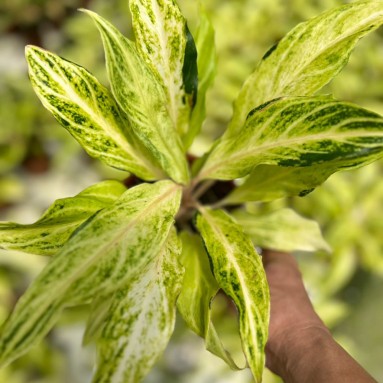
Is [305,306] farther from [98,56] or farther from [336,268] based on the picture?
[98,56]

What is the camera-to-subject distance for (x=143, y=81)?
2.03ft

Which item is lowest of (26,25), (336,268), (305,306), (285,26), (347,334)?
(347,334)

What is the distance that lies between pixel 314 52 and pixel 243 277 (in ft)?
1.02

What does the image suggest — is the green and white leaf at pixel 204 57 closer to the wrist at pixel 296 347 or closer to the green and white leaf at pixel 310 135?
the green and white leaf at pixel 310 135

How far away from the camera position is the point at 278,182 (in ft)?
2.45

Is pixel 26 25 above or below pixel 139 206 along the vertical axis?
above

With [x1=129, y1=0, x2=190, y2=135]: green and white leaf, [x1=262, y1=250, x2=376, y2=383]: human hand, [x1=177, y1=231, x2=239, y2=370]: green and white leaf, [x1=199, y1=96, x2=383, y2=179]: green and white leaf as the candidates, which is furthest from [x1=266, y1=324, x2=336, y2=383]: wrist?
[x1=129, y1=0, x2=190, y2=135]: green and white leaf

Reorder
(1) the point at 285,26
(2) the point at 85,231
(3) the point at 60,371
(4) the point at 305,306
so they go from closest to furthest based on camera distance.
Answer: (2) the point at 85,231
(4) the point at 305,306
(3) the point at 60,371
(1) the point at 285,26

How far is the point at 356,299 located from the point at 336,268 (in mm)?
270

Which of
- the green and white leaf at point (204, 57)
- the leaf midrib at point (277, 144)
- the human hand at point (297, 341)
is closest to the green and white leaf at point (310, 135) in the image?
the leaf midrib at point (277, 144)

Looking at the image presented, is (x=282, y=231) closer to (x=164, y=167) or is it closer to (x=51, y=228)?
(x=164, y=167)

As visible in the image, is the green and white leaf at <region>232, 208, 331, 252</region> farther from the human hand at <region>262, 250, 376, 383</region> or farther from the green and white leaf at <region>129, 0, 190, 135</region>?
the green and white leaf at <region>129, 0, 190, 135</region>

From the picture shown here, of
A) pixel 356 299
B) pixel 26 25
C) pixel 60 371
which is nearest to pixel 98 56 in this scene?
Answer: pixel 26 25

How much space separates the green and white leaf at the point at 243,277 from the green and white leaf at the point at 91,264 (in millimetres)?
88
